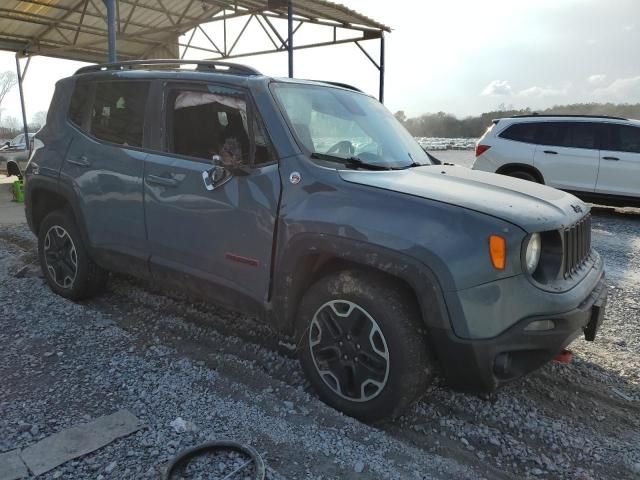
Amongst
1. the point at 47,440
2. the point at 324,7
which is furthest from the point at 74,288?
the point at 324,7

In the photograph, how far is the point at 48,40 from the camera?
15180 mm

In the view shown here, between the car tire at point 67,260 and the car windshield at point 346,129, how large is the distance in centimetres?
225

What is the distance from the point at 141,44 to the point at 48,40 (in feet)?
9.38

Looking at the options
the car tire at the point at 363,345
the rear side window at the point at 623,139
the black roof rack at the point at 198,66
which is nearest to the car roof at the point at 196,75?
the black roof rack at the point at 198,66

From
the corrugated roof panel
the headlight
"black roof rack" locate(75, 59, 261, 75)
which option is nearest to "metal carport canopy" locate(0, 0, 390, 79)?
the corrugated roof panel

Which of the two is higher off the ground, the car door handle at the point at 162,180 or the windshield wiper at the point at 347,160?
the windshield wiper at the point at 347,160

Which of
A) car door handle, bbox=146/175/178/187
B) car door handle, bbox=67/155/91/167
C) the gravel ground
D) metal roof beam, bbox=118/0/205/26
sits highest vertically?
metal roof beam, bbox=118/0/205/26

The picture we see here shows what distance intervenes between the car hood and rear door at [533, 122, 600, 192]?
6.76 metres

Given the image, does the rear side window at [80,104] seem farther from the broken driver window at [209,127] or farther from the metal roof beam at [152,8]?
the metal roof beam at [152,8]

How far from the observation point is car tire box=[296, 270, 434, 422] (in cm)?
254

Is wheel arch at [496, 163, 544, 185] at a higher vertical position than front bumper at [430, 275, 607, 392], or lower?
higher

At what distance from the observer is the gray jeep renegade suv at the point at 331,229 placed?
7.86 feet

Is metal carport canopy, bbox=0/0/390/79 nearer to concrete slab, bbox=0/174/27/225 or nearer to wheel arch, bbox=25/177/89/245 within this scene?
concrete slab, bbox=0/174/27/225

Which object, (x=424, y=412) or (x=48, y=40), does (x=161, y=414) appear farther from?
(x=48, y=40)
